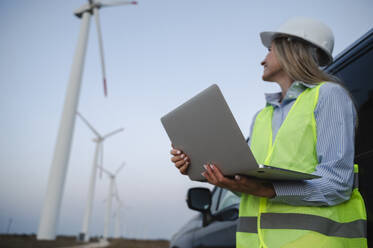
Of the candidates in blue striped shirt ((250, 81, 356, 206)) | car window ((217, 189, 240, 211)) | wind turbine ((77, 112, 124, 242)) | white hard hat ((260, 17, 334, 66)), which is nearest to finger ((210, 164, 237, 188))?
blue striped shirt ((250, 81, 356, 206))

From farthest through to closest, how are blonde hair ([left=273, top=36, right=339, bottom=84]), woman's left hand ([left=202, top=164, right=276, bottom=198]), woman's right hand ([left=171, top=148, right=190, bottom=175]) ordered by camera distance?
blonde hair ([left=273, top=36, right=339, bottom=84]) < woman's right hand ([left=171, top=148, right=190, bottom=175]) < woman's left hand ([left=202, top=164, right=276, bottom=198])

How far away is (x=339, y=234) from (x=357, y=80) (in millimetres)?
885

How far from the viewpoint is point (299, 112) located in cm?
149

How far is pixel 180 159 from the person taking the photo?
5.12 ft

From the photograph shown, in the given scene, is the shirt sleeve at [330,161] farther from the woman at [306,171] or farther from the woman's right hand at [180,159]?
the woman's right hand at [180,159]

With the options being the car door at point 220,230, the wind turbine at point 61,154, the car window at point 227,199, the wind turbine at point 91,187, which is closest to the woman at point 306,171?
the car door at point 220,230

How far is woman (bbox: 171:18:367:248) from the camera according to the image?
4.10 feet

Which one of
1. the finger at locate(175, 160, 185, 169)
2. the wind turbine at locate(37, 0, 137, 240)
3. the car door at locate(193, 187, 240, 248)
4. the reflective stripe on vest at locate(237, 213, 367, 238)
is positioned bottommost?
the reflective stripe on vest at locate(237, 213, 367, 238)

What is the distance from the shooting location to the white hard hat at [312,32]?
178cm

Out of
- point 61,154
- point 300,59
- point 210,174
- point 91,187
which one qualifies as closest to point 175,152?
point 210,174

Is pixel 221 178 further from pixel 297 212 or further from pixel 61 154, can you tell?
pixel 61 154

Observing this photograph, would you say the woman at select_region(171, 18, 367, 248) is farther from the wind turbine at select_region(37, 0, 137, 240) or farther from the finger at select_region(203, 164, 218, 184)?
the wind turbine at select_region(37, 0, 137, 240)

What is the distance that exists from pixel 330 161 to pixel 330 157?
25mm

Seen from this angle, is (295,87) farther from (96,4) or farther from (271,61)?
(96,4)
